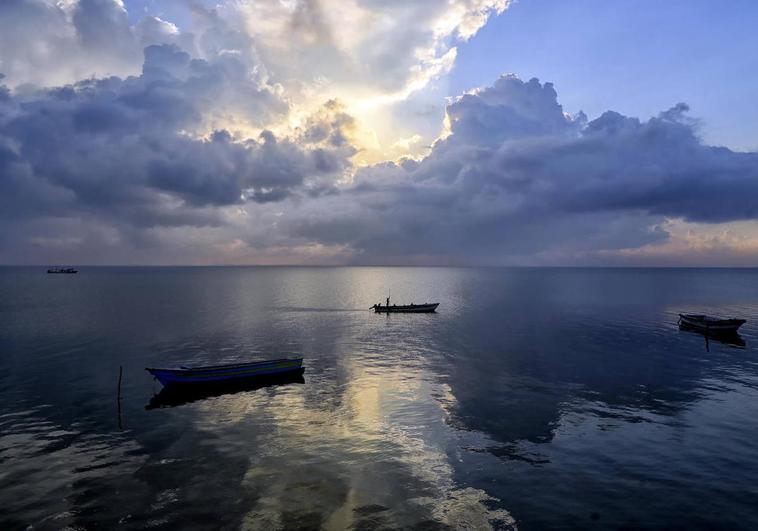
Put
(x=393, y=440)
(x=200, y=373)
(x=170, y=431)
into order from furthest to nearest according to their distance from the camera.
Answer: (x=200, y=373), (x=170, y=431), (x=393, y=440)

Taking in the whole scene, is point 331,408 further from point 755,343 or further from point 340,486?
point 755,343

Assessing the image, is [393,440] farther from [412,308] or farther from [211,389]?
[412,308]

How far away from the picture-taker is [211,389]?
50.7 m

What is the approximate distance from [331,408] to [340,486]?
641 inches

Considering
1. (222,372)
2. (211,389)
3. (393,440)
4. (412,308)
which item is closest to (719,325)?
(412,308)

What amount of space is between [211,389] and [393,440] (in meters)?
25.8

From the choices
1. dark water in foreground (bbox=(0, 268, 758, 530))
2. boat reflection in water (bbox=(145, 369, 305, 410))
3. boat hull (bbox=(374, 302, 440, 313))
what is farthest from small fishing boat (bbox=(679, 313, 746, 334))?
boat reflection in water (bbox=(145, 369, 305, 410))

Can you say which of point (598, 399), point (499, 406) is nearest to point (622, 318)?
point (598, 399)

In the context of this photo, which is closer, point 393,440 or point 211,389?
point 393,440

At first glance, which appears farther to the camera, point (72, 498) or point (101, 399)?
point (101, 399)

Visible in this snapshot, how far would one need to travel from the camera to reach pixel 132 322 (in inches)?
4013

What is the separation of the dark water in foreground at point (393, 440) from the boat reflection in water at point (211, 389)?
4.54ft

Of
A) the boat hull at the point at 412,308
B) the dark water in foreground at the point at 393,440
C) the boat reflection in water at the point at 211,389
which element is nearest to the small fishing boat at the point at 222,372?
the boat reflection in water at the point at 211,389

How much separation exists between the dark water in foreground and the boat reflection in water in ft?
4.54
